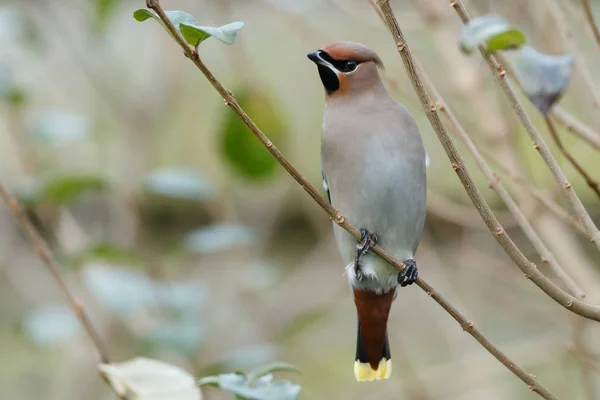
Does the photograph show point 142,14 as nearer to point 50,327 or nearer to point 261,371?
point 261,371

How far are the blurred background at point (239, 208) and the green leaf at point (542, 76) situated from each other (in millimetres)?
357

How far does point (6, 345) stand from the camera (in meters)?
4.77

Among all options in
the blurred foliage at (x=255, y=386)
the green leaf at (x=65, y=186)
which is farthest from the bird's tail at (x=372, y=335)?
the green leaf at (x=65, y=186)

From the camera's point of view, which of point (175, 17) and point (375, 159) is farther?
point (375, 159)

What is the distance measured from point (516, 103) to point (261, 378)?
21.9 inches

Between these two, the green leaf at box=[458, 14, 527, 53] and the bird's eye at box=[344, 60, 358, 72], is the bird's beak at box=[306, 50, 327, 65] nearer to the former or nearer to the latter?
the bird's eye at box=[344, 60, 358, 72]

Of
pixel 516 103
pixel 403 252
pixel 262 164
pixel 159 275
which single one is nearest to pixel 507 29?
pixel 516 103

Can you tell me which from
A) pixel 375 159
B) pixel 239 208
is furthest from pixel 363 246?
pixel 239 208

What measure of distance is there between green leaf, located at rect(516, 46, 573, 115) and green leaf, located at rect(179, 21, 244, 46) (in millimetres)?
547

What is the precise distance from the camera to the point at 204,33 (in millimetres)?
1227

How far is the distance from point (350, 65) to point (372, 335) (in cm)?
59

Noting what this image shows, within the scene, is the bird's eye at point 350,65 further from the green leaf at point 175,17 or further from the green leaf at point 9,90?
the green leaf at point 9,90

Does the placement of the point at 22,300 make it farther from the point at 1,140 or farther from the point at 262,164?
the point at 262,164

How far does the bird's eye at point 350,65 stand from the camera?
1.79 m
